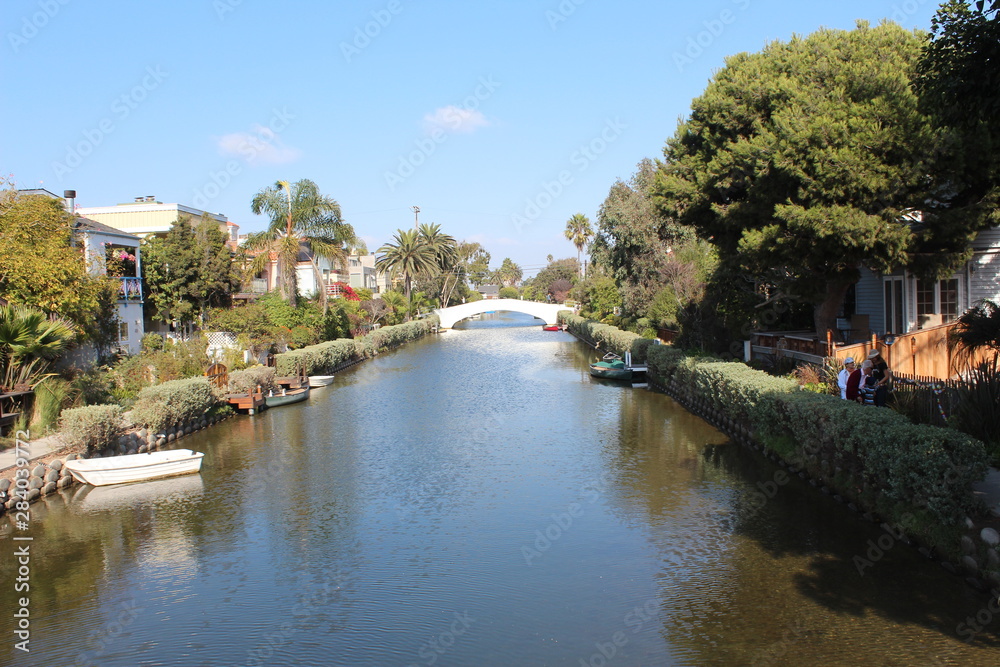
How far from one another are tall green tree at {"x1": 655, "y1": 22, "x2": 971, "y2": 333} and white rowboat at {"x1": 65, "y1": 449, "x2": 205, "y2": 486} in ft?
50.8

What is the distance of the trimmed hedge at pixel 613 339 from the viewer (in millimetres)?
38250

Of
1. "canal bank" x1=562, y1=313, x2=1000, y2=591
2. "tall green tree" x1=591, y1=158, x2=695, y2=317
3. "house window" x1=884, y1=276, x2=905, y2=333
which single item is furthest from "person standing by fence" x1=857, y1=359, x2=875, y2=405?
"tall green tree" x1=591, y1=158, x2=695, y2=317

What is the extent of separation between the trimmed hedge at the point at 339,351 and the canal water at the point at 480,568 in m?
12.0

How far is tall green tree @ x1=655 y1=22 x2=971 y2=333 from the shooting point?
17.8 m

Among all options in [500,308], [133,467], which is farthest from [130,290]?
[500,308]

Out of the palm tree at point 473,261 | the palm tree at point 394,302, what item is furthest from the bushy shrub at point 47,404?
the palm tree at point 473,261

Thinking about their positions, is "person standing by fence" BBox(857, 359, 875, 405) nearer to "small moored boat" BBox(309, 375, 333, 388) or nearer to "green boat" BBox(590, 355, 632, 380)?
"green boat" BBox(590, 355, 632, 380)

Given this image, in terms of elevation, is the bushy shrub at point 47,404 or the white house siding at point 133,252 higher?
the white house siding at point 133,252

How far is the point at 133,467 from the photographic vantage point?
17.3 metres

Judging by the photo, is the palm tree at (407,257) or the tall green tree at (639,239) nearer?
the tall green tree at (639,239)

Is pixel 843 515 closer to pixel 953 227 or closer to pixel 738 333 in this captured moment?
pixel 953 227

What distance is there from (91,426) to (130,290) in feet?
50.5

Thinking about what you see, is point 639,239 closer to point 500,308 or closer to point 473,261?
point 500,308

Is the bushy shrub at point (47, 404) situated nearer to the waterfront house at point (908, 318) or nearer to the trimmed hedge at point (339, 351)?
the trimmed hedge at point (339, 351)
